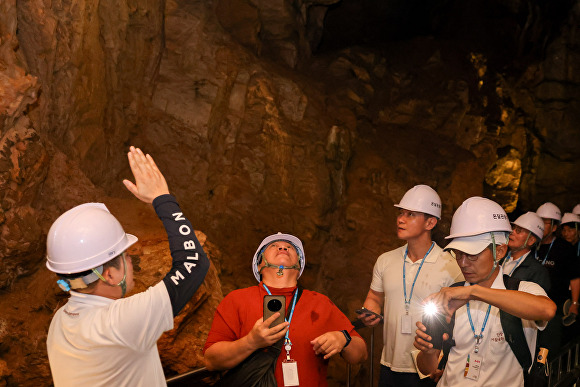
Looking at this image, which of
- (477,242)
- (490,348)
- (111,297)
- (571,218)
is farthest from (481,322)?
(571,218)

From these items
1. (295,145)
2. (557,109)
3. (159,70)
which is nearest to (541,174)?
(557,109)

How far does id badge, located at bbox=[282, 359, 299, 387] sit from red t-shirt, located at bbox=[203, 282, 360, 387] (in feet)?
0.17

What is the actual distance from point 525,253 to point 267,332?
3279 mm

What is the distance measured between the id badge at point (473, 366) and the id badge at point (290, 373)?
1.03 metres

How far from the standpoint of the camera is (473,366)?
9.87ft

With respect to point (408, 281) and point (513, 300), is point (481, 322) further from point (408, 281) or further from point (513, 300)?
point (408, 281)

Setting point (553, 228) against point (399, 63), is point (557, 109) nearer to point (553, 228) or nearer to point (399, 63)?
point (399, 63)

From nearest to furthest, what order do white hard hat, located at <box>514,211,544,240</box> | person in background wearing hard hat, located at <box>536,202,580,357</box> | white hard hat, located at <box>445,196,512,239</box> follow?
white hard hat, located at <box>445,196,512,239</box> → white hard hat, located at <box>514,211,544,240</box> → person in background wearing hard hat, located at <box>536,202,580,357</box>

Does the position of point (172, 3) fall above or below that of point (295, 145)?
above

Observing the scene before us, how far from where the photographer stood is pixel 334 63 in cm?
1267

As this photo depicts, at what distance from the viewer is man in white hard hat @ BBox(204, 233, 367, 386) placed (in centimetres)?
296

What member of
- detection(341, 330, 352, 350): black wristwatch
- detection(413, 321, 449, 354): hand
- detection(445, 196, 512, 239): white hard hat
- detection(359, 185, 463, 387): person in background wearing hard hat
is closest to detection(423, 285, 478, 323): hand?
detection(413, 321, 449, 354): hand

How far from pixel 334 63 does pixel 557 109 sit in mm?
6333

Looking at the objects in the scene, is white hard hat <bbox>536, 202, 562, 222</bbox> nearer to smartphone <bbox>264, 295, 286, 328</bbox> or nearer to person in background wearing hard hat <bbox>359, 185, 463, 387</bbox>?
person in background wearing hard hat <bbox>359, 185, 463, 387</bbox>
